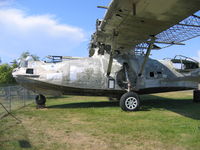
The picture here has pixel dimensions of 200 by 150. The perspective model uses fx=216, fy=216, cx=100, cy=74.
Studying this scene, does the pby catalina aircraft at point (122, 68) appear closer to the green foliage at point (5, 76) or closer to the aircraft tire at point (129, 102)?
the aircraft tire at point (129, 102)

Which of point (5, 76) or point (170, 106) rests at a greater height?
point (5, 76)

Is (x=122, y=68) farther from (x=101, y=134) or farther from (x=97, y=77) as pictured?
→ (x=101, y=134)

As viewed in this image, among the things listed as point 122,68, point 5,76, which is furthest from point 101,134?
point 5,76

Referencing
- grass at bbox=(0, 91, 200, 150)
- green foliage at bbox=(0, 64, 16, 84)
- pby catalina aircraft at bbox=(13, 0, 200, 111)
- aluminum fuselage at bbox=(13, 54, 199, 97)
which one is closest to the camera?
grass at bbox=(0, 91, 200, 150)

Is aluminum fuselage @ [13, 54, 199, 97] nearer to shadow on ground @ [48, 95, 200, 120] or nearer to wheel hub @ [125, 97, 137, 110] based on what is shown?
shadow on ground @ [48, 95, 200, 120]

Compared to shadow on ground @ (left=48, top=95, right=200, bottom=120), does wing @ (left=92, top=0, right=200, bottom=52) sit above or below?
above

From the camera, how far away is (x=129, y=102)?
9633 mm

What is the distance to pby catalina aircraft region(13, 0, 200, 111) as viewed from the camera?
26.7 ft

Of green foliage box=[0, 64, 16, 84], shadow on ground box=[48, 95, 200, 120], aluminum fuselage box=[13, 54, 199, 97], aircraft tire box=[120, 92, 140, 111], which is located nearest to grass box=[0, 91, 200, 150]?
aircraft tire box=[120, 92, 140, 111]

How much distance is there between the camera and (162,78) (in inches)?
464

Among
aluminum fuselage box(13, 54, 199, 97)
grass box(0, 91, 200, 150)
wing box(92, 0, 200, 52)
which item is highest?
wing box(92, 0, 200, 52)

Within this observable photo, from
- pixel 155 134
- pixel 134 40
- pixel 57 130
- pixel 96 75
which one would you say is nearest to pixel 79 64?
pixel 96 75

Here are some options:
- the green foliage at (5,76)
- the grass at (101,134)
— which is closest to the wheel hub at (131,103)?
the grass at (101,134)

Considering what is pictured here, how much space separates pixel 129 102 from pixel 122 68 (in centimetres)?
242
